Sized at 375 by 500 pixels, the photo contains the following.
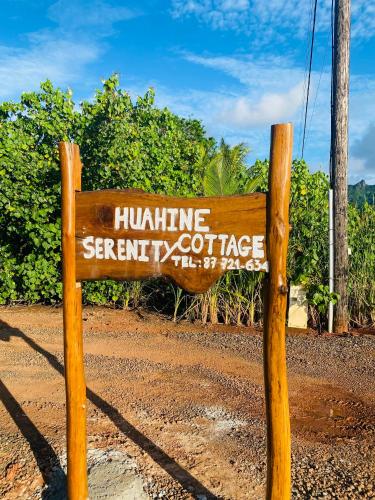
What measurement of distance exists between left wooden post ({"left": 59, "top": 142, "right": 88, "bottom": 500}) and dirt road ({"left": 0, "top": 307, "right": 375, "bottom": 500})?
0.32m

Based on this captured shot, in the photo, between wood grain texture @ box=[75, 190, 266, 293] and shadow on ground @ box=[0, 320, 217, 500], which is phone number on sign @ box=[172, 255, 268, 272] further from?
shadow on ground @ box=[0, 320, 217, 500]

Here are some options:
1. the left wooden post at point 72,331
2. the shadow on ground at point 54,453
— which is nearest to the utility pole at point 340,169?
the shadow on ground at point 54,453

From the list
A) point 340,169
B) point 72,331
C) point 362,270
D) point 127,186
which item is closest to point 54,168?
point 127,186

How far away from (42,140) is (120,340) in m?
3.86

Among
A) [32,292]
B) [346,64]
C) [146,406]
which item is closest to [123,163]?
[32,292]

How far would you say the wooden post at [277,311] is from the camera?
2297 millimetres

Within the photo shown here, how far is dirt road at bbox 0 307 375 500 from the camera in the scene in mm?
2979

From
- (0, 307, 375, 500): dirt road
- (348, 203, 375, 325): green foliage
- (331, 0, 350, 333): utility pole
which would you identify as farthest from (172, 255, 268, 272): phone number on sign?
(348, 203, 375, 325): green foliage

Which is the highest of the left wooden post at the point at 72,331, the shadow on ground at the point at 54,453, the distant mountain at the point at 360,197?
the distant mountain at the point at 360,197

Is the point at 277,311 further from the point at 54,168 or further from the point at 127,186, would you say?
the point at 54,168

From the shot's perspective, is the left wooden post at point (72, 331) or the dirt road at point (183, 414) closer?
the left wooden post at point (72, 331)

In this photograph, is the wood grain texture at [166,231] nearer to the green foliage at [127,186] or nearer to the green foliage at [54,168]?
the green foliage at [127,186]

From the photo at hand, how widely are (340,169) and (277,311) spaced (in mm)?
4931

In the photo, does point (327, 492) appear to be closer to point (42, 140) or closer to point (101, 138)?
point (101, 138)
